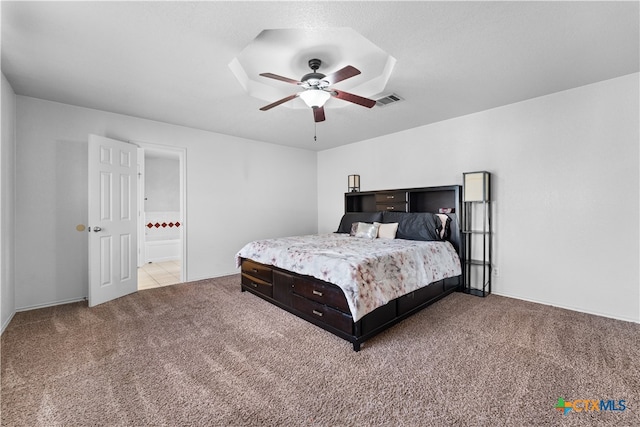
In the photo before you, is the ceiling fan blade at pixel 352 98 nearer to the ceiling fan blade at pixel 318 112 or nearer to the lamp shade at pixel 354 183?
the ceiling fan blade at pixel 318 112

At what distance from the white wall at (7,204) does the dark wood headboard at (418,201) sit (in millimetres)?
4562

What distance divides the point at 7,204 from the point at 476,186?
5460 millimetres

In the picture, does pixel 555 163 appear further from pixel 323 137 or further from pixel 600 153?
pixel 323 137

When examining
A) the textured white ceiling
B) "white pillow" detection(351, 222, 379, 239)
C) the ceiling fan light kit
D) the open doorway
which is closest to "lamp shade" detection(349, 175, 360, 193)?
"white pillow" detection(351, 222, 379, 239)

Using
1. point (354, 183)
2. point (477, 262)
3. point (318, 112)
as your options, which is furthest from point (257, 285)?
point (477, 262)

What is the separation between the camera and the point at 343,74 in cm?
219

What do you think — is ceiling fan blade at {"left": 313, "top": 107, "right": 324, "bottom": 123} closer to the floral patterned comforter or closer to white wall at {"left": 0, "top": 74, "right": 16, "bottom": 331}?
the floral patterned comforter

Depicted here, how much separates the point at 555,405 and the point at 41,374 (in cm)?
340

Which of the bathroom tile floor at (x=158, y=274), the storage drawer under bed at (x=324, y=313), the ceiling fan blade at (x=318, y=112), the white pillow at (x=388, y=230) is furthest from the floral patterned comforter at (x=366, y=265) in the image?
the bathroom tile floor at (x=158, y=274)

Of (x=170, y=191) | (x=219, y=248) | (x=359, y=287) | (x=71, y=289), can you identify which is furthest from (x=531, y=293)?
(x=170, y=191)

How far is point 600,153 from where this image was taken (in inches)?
115

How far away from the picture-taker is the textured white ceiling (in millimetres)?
1819

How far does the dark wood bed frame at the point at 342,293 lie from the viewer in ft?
7.81

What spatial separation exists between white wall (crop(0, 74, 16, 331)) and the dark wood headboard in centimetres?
456
